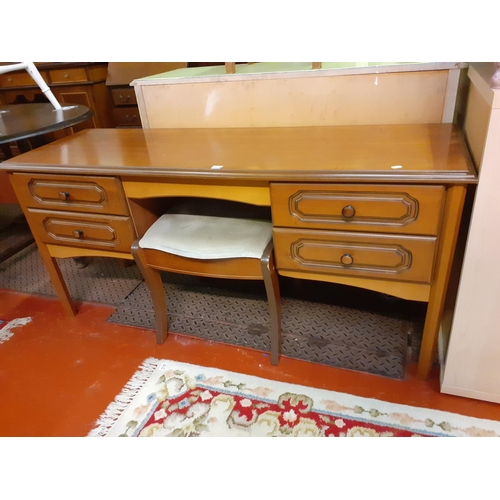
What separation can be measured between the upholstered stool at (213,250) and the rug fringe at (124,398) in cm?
26

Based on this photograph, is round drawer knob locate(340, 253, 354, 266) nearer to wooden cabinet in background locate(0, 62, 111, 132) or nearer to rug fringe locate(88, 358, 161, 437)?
rug fringe locate(88, 358, 161, 437)

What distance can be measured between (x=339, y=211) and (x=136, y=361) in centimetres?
92

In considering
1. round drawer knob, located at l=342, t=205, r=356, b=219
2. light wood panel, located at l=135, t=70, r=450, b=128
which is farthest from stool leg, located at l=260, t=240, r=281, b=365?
light wood panel, located at l=135, t=70, r=450, b=128

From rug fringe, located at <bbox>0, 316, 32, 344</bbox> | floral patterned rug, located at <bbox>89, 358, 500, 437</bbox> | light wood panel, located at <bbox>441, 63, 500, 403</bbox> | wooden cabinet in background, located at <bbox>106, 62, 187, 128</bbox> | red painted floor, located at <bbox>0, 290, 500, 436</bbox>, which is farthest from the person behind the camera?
wooden cabinet in background, located at <bbox>106, 62, 187, 128</bbox>

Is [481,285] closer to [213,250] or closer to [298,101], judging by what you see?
[213,250]

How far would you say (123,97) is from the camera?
9.76 ft

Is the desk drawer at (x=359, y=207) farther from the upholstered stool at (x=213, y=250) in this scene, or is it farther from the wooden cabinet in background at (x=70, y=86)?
the wooden cabinet in background at (x=70, y=86)

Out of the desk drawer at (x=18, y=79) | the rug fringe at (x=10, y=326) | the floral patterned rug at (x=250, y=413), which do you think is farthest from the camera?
the desk drawer at (x=18, y=79)

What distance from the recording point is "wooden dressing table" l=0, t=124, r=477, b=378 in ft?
3.22

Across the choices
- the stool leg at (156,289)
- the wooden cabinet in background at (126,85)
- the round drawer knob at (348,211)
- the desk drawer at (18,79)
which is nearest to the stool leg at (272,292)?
the round drawer knob at (348,211)

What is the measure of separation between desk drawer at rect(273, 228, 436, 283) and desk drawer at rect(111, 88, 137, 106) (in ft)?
7.61

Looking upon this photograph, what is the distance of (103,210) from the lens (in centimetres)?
132

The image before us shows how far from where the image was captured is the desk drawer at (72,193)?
49.9 inches
